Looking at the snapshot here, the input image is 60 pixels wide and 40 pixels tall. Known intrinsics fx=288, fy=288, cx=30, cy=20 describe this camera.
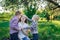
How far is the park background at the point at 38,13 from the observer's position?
184 inches

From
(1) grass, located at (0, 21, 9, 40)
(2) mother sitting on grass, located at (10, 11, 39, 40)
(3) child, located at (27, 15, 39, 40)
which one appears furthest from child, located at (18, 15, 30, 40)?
(1) grass, located at (0, 21, 9, 40)

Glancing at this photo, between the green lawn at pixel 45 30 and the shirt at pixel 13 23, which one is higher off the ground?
the shirt at pixel 13 23

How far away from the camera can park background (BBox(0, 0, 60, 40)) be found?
4672mm

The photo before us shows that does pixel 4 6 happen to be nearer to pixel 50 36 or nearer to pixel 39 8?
pixel 39 8

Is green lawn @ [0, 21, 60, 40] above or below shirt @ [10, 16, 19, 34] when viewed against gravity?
below

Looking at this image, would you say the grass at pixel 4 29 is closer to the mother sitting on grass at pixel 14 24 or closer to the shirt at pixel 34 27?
the mother sitting on grass at pixel 14 24

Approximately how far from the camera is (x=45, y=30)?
4699 millimetres

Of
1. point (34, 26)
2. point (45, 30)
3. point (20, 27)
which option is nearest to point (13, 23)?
point (20, 27)

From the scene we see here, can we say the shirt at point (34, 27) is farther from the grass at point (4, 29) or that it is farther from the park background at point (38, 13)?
Result: the grass at point (4, 29)

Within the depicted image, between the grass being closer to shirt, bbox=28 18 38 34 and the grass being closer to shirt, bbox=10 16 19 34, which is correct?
shirt, bbox=10 16 19 34

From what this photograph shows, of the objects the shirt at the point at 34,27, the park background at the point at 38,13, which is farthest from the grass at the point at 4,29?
the shirt at the point at 34,27

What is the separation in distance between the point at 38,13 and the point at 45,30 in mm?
301

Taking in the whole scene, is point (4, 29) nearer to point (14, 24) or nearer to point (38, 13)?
point (14, 24)

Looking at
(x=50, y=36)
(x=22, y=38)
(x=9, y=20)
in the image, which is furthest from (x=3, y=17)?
(x=50, y=36)
